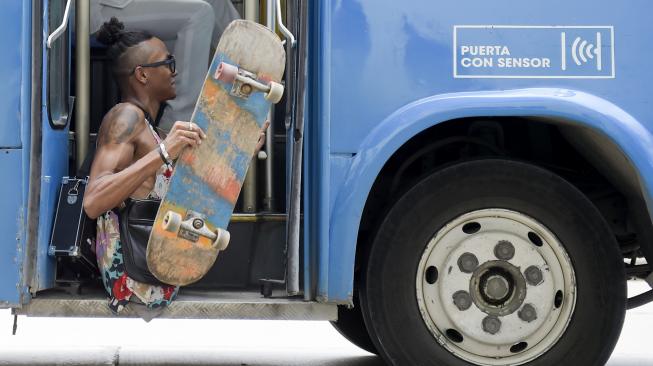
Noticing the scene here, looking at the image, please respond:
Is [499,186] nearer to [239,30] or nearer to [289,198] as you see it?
[289,198]

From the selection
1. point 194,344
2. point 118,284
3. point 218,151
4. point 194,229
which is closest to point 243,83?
point 218,151

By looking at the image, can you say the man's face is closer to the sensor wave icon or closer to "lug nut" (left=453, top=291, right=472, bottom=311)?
"lug nut" (left=453, top=291, right=472, bottom=311)

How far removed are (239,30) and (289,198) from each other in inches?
28.2

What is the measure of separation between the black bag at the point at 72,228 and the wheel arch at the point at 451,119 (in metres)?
1.05

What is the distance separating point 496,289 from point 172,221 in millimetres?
1387

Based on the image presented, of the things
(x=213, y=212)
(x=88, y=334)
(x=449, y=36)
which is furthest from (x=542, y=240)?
(x=88, y=334)

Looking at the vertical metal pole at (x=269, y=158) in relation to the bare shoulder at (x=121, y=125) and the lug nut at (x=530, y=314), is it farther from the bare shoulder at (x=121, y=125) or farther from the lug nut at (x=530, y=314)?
the lug nut at (x=530, y=314)

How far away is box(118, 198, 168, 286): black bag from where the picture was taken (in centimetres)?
451

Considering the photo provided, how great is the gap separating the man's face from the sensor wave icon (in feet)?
5.81

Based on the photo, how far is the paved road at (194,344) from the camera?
260 inches

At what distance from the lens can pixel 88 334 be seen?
8.37 m

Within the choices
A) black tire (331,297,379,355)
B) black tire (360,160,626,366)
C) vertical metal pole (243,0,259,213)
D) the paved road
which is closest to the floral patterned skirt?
vertical metal pole (243,0,259,213)

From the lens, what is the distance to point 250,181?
16.5ft

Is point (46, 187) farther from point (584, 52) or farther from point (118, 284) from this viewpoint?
point (584, 52)
